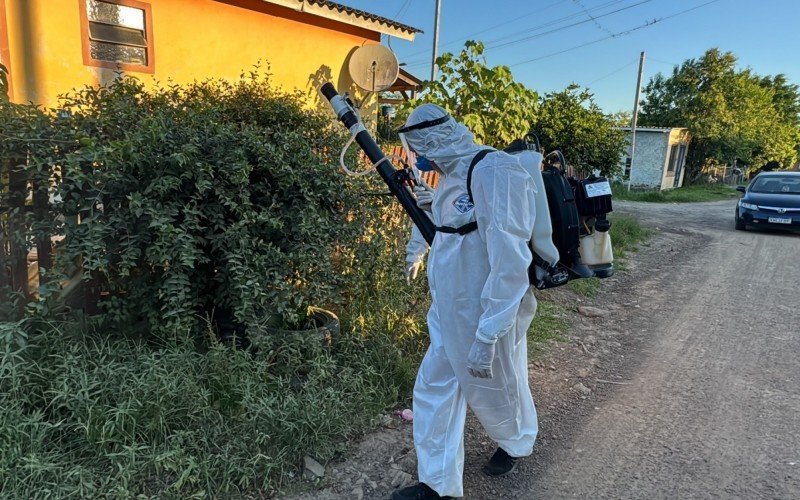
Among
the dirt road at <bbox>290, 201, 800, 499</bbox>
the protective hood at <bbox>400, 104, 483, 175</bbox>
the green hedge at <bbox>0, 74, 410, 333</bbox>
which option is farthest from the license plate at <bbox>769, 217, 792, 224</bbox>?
the protective hood at <bbox>400, 104, 483, 175</bbox>

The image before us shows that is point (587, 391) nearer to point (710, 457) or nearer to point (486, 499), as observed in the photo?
point (710, 457)

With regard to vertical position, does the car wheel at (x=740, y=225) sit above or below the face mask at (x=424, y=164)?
below

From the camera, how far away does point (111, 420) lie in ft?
8.27

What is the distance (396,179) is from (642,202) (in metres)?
19.4

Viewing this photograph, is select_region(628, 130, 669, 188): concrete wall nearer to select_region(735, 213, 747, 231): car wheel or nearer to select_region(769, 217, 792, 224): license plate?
select_region(735, 213, 747, 231): car wheel

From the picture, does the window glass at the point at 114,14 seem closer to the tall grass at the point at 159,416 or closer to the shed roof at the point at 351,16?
the shed roof at the point at 351,16

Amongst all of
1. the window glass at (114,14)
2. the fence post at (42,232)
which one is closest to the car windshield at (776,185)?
the window glass at (114,14)

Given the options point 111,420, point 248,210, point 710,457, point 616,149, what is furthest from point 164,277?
point 616,149

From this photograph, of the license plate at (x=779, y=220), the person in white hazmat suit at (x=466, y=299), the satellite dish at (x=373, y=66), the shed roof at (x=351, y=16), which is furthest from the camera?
the license plate at (x=779, y=220)

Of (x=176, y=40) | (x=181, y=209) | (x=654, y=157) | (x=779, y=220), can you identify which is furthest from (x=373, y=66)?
(x=654, y=157)

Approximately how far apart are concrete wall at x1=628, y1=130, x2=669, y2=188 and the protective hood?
2535 centimetres

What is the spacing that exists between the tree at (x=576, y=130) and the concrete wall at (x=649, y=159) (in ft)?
49.0

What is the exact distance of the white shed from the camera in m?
24.6

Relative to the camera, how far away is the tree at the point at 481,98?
6105 millimetres
